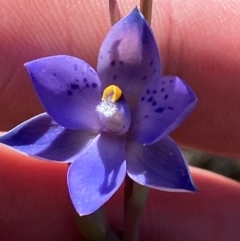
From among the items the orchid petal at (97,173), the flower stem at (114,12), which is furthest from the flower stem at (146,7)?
the orchid petal at (97,173)

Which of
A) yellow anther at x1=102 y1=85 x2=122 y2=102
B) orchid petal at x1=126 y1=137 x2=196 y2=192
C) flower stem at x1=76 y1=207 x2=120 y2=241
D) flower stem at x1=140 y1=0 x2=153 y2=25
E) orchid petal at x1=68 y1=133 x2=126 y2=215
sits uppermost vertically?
flower stem at x1=140 y1=0 x2=153 y2=25

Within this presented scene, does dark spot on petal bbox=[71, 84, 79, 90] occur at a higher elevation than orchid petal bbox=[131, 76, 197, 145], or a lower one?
higher

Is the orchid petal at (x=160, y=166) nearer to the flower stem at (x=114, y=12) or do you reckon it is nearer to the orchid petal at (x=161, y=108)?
the orchid petal at (x=161, y=108)

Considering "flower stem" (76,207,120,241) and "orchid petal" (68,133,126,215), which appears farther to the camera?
"flower stem" (76,207,120,241)

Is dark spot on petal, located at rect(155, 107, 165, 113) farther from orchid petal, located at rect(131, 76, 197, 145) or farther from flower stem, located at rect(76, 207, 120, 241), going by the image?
flower stem, located at rect(76, 207, 120, 241)

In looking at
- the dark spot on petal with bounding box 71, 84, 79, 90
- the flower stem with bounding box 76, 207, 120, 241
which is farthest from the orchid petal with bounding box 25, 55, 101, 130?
the flower stem with bounding box 76, 207, 120, 241
